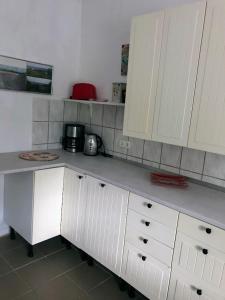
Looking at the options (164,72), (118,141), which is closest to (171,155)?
(118,141)

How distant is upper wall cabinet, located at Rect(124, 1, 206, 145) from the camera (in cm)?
152

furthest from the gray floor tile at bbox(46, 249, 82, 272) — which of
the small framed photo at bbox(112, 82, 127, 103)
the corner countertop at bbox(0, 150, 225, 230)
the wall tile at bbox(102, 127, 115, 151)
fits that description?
the small framed photo at bbox(112, 82, 127, 103)

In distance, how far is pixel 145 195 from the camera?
1.60m

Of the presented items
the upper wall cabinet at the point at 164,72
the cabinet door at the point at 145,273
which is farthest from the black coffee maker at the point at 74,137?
the cabinet door at the point at 145,273

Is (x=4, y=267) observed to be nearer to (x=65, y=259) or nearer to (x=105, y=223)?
(x=65, y=259)

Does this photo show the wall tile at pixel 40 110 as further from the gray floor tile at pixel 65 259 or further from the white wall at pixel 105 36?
the gray floor tile at pixel 65 259

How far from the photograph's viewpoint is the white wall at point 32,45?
215 cm

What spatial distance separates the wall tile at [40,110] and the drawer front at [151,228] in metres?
1.32

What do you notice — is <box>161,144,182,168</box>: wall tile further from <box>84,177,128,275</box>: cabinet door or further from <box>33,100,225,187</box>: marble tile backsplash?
<box>84,177,128,275</box>: cabinet door

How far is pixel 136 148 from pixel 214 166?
2.33 ft

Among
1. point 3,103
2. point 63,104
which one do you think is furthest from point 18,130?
point 63,104

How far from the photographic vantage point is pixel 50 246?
2330 mm

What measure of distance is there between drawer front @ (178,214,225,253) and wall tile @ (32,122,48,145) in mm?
1608

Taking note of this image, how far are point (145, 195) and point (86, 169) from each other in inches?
23.3
